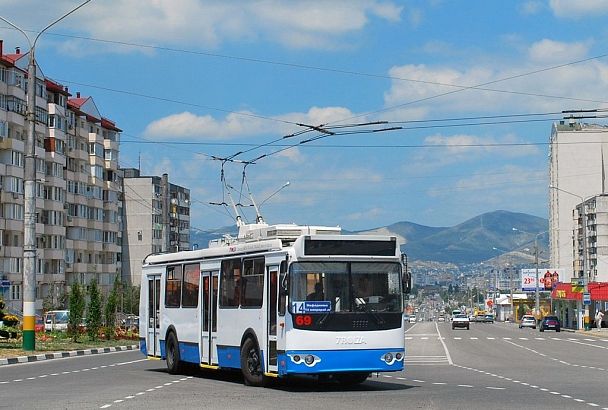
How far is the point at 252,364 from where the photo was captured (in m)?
21.9

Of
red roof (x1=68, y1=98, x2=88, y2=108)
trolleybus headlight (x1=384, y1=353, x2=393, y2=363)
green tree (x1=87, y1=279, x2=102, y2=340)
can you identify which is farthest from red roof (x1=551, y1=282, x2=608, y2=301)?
trolleybus headlight (x1=384, y1=353, x2=393, y2=363)

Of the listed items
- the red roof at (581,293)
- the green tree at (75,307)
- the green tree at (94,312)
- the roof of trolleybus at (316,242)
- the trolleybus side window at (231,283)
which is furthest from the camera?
the red roof at (581,293)

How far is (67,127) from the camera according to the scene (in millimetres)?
101062

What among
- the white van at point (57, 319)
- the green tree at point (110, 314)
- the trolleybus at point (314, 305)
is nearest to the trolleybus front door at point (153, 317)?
the trolleybus at point (314, 305)

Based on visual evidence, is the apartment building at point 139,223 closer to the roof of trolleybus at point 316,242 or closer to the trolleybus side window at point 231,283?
the trolleybus side window at point 231,283

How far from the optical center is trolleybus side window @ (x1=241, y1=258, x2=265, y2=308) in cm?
2169

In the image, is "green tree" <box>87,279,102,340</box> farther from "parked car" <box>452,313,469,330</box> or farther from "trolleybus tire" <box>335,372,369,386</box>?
"parked car" <box>452,313,469,330</box>

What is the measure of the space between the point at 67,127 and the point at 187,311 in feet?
256

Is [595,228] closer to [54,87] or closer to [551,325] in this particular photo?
[551,325]

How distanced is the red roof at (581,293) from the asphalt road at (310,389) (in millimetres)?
69842

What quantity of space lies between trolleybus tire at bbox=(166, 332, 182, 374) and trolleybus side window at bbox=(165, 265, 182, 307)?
789 millimetres

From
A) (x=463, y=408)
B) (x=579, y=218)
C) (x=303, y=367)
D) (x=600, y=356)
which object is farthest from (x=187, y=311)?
(x=579, y=218)

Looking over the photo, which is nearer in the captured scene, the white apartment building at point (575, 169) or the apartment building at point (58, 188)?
the apartment building at point (58, 188)

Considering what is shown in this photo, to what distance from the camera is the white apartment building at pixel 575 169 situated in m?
170
